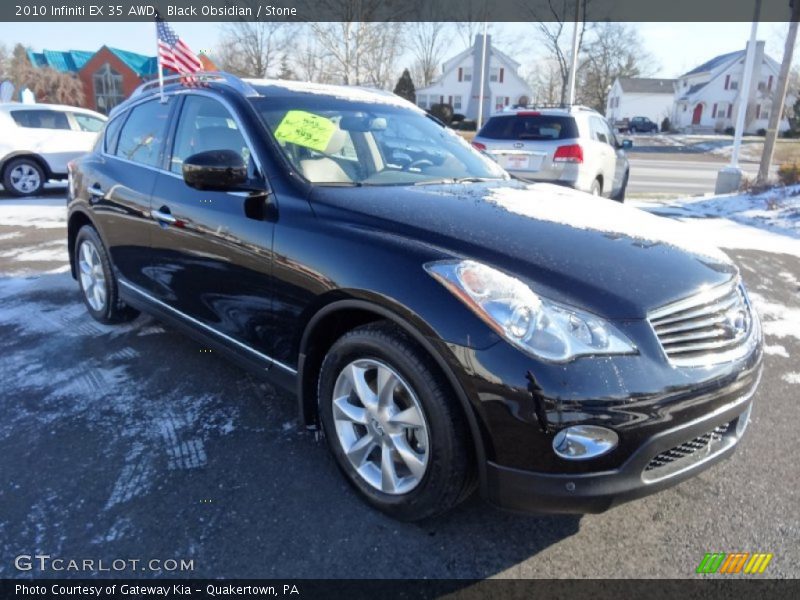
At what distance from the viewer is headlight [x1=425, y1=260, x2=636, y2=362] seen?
1973 millimetres

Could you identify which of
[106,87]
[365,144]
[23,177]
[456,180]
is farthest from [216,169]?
[106,87]

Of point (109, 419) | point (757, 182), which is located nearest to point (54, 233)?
point (109, 419)

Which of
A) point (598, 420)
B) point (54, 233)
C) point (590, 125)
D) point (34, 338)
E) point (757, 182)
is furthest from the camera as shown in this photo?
point (757, 182)

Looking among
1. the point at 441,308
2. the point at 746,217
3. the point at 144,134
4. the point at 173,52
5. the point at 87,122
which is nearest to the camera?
the point at 441,308

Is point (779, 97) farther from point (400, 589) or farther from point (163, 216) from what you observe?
point (400, 589)

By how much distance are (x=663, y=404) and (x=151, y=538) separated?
196cm

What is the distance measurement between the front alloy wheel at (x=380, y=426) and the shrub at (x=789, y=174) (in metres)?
12.7

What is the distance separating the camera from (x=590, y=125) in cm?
895

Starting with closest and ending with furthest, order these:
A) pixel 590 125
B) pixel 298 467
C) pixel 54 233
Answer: pixel 298 467 → pixel 54 233 → pixel 590 125

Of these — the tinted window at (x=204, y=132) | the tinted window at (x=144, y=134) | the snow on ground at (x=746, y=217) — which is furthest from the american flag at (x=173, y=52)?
the snow on ground at (x=746, y=217)

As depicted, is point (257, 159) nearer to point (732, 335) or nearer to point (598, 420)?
point (598, 420)

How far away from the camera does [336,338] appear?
8.69 feet

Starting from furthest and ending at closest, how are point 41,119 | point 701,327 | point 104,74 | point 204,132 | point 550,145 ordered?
point 104,74
point 41,119
point 550,145
point 204,132
point 701,327

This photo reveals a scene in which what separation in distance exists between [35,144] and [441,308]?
11867 mm
